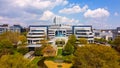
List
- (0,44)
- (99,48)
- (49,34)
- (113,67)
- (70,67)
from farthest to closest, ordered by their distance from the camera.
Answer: (49,34), (0,44), (70,67), (99,48), (113,67)

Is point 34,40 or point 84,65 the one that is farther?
point 34,40

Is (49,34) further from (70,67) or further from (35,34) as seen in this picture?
(70,67)

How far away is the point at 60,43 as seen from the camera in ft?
168

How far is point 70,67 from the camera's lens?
21859 millimetres

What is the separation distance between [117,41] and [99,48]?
1530cm

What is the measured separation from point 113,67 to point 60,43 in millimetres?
33857

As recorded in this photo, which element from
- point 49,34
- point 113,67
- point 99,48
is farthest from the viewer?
point 49,34

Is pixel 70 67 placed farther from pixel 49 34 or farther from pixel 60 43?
pixel 49 34

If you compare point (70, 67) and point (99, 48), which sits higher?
point (99, 48)

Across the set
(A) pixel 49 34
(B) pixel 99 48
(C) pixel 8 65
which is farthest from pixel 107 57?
(A) pixel 49 34

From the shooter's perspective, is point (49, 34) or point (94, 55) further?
point (49, 34)

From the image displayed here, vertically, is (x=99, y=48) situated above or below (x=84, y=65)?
above

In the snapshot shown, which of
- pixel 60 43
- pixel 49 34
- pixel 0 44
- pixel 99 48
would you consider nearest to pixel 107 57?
pixel 99 48

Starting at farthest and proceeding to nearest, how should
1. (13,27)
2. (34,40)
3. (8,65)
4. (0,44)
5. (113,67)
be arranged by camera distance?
(13,27)
(34,40)
(0,44)
(113,67)
(8,65)
